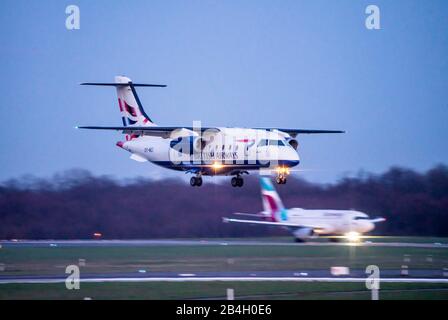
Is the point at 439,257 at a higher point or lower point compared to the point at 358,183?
lower

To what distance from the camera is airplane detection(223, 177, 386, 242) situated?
52781 mm

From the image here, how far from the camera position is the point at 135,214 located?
173 feet

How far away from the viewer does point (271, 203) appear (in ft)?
182

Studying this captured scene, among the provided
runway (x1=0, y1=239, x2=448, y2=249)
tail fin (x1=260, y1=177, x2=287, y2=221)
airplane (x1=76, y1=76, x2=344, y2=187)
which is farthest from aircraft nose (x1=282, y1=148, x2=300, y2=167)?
tail fin (x1=260, y1=177, x2=287, y2=221)

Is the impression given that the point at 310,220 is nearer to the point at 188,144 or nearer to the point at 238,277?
the point at 188,144

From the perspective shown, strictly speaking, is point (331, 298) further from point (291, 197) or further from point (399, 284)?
point (291, 197)

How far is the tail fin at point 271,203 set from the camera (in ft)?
182

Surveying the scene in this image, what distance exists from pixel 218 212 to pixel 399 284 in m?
20.8

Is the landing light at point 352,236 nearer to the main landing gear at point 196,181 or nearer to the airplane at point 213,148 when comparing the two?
the airplane at point 213,148

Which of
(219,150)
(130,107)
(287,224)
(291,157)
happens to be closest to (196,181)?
(219,150)

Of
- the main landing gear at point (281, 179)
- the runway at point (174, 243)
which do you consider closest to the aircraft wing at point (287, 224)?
the runway at point (174, 243)

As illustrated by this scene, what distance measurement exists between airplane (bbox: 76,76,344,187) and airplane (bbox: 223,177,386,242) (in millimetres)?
8685

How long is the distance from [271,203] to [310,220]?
2.71 meters
